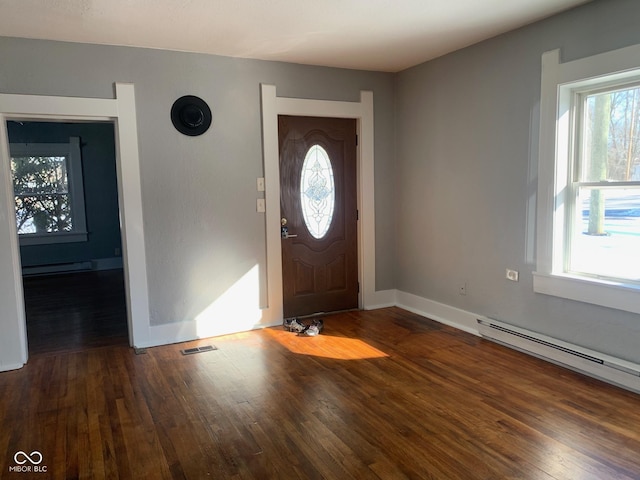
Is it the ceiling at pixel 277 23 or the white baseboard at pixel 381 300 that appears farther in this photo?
the white baseboard at pixel 381 300

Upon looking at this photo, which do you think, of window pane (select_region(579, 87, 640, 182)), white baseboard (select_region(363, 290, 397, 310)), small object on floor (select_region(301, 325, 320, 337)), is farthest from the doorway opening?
window pane (select_region(579, 87, 640, 182))

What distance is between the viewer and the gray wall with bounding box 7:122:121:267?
809 centimetres

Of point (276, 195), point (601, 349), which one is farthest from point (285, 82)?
point (601, 349)

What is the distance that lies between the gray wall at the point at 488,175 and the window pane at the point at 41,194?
6.01m

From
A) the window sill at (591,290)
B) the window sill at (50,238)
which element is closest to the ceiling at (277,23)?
the window sill at (591,290)

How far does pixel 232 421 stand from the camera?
2854 mm

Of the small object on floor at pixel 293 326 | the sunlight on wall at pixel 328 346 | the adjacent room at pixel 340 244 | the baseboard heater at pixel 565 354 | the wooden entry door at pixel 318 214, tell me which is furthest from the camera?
the wooden entry door at pixel 318 214

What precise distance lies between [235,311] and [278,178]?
1353 millimetres

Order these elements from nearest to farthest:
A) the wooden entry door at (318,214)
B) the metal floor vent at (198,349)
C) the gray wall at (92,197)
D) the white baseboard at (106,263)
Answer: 1. the metal floor vent at (198,349)
2. the wooden entry door at (318,214)
3. the gray wall at (92,197)
4. the white baseboard at (106,263)

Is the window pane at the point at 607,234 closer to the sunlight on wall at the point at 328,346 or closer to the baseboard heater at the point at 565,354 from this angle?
the baseboard heater at the point at 565,354

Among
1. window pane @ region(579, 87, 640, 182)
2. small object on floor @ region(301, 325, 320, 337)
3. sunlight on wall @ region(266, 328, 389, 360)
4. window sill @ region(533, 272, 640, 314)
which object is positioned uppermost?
window pane @ region(579, 87, 640, 182)

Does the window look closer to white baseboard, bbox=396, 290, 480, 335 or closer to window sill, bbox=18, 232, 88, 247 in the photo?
window sill, bbox=18, 232, 88, 247

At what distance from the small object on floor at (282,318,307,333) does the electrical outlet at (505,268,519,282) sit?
1.87 meters

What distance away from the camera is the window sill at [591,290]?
10.2 feet
